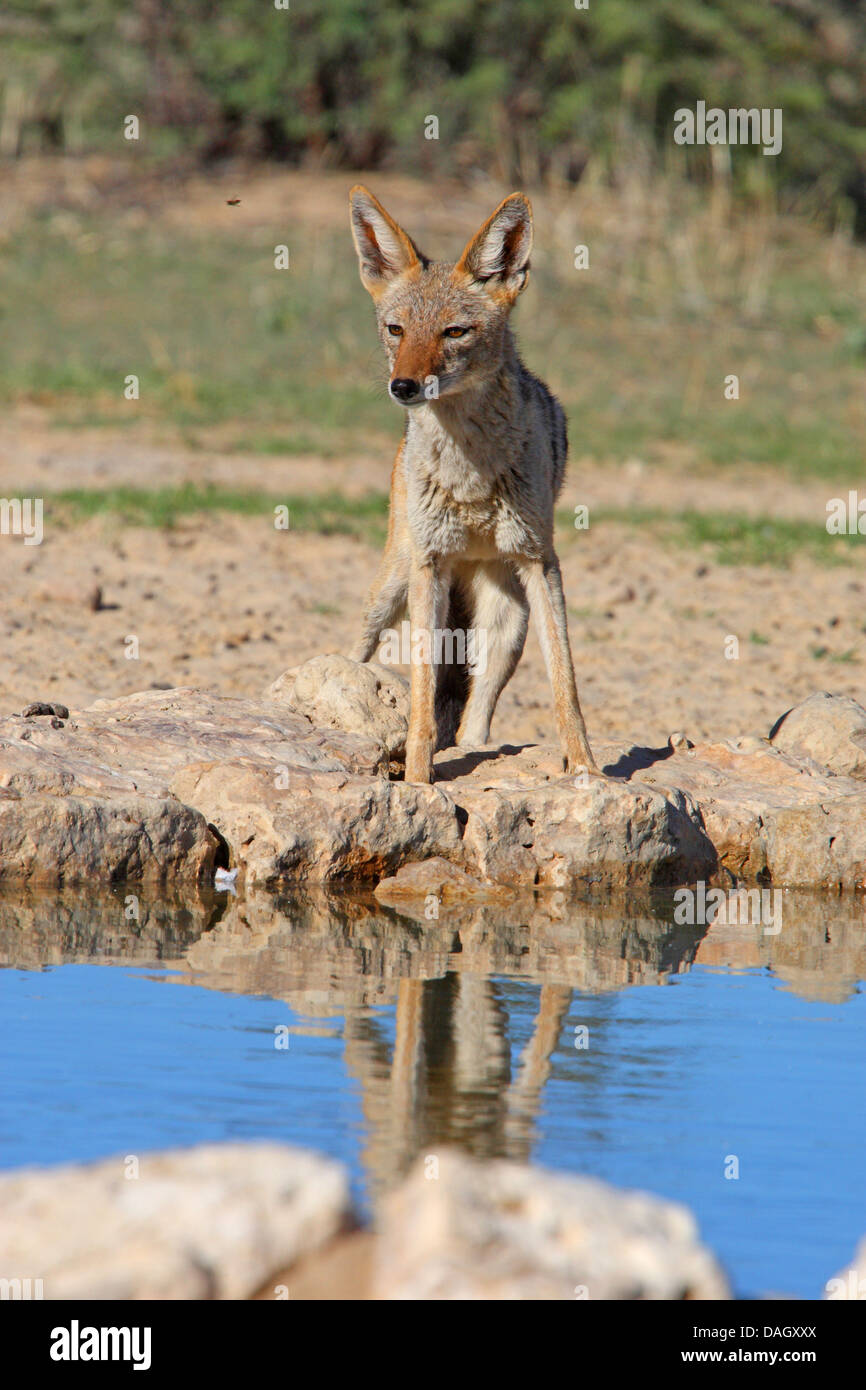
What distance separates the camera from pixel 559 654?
6.18m

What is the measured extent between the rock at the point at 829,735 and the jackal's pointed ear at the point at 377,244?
2459 mm

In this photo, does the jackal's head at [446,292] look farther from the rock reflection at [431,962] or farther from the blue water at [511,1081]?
the blue water at [511,1081]

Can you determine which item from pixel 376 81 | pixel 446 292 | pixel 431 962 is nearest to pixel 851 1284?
pixel 431 962

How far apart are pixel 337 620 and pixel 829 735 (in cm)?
317

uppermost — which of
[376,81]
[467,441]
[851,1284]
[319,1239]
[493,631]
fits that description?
[376,81]

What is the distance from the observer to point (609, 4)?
22.0m

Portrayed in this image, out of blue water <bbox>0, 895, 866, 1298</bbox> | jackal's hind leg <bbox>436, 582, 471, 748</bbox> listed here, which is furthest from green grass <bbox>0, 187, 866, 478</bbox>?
blue water <bbox>0, 895, 866, 1298</bbox>

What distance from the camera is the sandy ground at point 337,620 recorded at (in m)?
8.12

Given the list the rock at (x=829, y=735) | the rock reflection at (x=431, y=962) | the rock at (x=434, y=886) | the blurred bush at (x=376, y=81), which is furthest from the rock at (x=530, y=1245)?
the blurred bush at (x=376, y=81)

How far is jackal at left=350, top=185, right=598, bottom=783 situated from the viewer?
19.4ft

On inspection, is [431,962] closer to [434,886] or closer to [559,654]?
[434,886]

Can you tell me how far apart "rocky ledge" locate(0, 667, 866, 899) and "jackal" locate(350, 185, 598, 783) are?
0.93 feet
